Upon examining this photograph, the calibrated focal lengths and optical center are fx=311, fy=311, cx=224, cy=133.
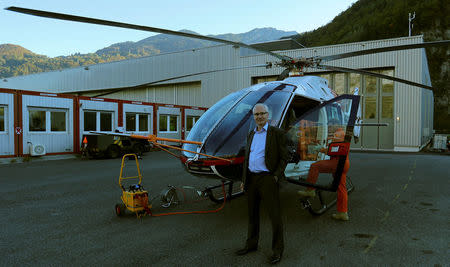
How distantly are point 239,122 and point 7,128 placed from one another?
13.4 metres

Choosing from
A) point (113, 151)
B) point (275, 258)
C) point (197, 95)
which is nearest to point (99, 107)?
point (113, 151)

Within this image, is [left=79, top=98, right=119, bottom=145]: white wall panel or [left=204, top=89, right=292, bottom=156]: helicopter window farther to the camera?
[left=79, top=98, right=119, bottom=145]: white wall panel

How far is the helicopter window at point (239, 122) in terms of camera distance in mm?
4625

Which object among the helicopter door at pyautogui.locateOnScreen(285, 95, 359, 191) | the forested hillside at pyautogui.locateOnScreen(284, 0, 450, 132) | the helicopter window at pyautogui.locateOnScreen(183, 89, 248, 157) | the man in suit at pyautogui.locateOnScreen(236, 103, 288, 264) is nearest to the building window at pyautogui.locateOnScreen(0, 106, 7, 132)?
the helicopter window at pyautogui.locateOnScreen(183, 89, 248, 157)

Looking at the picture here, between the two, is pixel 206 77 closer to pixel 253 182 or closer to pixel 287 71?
pixel 287 71

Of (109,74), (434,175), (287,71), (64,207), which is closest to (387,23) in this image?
(109,74)

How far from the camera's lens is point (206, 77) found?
28.6m

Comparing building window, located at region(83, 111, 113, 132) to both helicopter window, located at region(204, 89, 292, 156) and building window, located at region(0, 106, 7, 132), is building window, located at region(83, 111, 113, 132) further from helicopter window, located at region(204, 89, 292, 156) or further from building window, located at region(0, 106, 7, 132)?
helicopter window, located at region(204, 89, 292, 156)

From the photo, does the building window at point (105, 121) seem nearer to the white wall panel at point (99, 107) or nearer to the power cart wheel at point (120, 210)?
the white wall panel at point (99, 107)

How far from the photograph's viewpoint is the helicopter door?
16.1 feet

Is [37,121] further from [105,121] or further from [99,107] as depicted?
[105,121]

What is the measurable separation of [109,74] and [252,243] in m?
36.3

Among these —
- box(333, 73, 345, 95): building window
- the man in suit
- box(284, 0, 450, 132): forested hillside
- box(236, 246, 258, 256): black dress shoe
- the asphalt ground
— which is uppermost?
box(284, 0, 450, 132): forested hillside

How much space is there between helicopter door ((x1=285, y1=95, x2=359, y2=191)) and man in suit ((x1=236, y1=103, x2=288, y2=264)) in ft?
4.43
